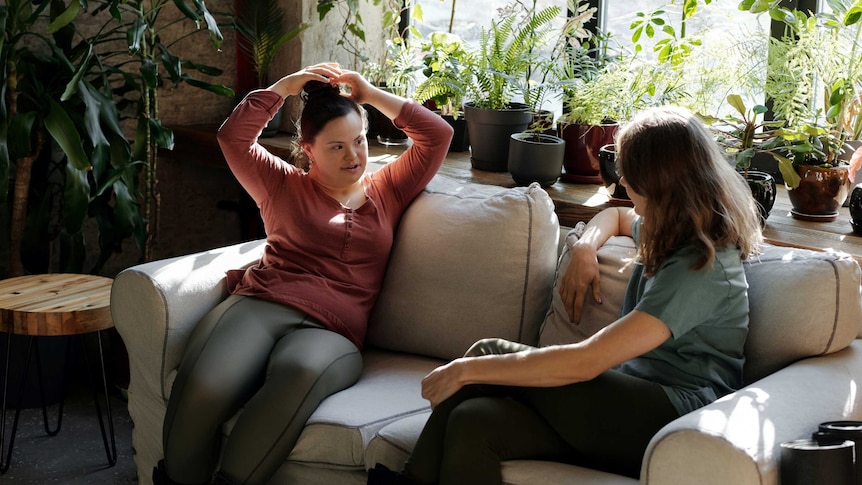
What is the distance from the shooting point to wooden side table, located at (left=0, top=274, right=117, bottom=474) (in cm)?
267

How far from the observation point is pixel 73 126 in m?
3.00

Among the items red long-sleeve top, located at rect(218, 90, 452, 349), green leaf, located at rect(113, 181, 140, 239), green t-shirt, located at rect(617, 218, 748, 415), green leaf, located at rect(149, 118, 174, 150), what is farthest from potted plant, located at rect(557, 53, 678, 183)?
green leaf, located at rect(113, 181, 140, 239)

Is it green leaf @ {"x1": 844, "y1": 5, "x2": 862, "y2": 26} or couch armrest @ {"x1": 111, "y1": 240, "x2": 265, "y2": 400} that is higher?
green leaf @ {"x1": 844, "y1": 5, "x2": 862, "y2": 26}

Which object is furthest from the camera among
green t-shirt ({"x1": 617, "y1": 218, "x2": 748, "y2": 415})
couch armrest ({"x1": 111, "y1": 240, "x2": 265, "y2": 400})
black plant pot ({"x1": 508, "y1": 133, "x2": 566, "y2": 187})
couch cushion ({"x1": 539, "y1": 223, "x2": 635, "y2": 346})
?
black plant pot ({"x1": 508, "y1": 133, "x2": 566, "y2": 187})

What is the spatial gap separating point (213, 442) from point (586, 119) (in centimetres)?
146

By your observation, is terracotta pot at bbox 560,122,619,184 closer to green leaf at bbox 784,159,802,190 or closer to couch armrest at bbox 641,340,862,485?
green leaf at bbox 784,159,802,190

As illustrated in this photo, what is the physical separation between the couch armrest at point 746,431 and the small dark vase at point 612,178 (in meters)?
0.88

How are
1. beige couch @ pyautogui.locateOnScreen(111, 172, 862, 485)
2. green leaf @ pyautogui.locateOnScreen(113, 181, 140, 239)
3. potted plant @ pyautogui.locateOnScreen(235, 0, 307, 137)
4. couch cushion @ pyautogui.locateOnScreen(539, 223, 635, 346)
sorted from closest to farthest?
1. beige couch @ pyautogui.locateOnScreen(111, 172, 862, 485)
2. couch cushion @ pyautogui.locateOnScreen(539, 223, 635, 346)
3. green leaf @ pyautogui.locateOnScreen(113, 181, 140, 239)
4. potted plant @ pyautogui.locateOnScreen(235, 0, 307, 137)

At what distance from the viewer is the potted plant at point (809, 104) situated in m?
2.39

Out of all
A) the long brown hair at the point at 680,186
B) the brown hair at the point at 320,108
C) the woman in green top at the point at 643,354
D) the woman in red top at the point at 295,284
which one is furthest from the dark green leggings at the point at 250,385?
the long brown hair at the point at 680,186

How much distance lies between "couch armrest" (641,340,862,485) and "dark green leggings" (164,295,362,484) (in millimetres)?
841

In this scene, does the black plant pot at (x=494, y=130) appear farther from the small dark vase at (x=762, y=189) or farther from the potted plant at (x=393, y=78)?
the small dark vase at (x=762, y=189)

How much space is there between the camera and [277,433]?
2.06m

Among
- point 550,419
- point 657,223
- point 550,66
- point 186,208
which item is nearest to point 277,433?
point 550,419
